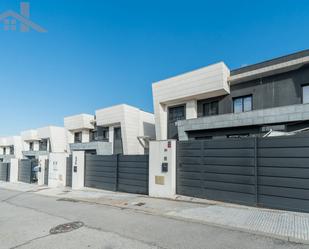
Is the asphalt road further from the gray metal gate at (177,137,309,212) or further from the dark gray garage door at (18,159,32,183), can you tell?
the dark gray garage door at (18,159,32,183)

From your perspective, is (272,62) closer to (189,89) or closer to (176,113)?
(189,89)

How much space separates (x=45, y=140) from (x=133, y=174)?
29293 millimetres

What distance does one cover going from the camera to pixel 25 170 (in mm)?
18172

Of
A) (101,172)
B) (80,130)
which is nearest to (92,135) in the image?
(80,130)

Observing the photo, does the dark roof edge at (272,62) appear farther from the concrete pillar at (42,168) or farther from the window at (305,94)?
the concrete pillar at (42,168)

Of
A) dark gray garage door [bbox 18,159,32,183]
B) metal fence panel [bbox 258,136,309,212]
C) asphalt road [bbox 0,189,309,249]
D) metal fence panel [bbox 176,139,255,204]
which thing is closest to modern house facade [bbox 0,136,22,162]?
dark gray garage door [bbox 18,159,32,183]

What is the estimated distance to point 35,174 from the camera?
1755 centimetres

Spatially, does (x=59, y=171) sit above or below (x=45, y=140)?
below

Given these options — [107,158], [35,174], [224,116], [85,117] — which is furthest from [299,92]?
[85,117]

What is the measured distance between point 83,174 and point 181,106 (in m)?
9.08

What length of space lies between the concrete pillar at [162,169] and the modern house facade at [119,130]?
1229 centimetres

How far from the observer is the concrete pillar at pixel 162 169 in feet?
29.5

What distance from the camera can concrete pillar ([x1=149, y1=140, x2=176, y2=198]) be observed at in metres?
8.98

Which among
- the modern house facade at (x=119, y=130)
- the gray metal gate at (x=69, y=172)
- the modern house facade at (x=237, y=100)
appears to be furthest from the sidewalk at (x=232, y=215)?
the modern house facade at (x=119, y=130)
